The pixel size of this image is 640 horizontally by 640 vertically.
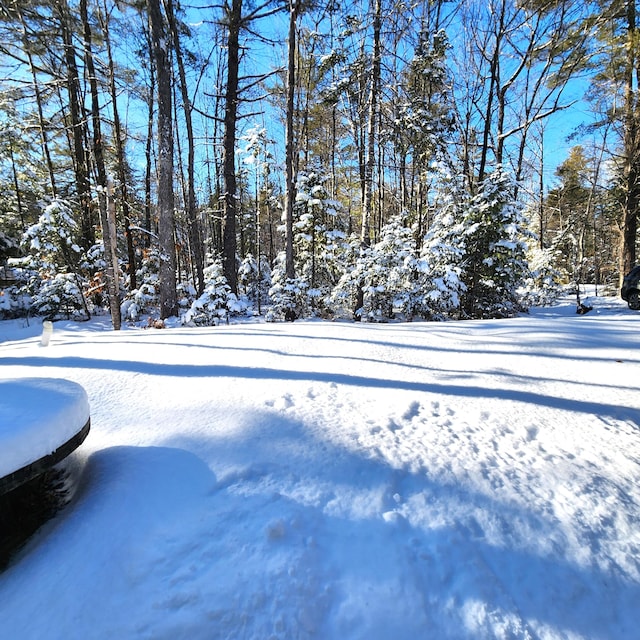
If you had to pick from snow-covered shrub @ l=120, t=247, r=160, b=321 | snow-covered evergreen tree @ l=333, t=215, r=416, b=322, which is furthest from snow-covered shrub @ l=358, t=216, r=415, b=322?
snow-covered shrub @ l=120, t=247, r=160, b=321

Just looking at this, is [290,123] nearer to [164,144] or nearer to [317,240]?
[164,144]

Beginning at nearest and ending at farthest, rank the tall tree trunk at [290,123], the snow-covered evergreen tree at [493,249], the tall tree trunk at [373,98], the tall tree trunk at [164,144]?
the tall tree trunk at [164,144] → the snow-covered evergreen tree at [493,249] → the tall tree trunk at [290,123] → the tall tree trunk at [373,98]

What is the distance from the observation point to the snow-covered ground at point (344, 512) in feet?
3.13

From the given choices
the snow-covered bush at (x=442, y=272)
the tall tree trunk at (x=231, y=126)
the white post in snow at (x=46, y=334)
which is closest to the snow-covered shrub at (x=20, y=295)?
the tall tree trunk at (x=231, y=126)

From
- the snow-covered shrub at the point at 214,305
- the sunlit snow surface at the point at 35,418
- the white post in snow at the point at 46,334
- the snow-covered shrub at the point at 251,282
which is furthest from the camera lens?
the snow-covered shrub at the point at 251,282

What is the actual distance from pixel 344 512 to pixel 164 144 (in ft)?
24.3

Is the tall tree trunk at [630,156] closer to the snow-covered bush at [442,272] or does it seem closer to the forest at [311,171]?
the forest at [311,171]

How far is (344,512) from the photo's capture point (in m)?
1.28

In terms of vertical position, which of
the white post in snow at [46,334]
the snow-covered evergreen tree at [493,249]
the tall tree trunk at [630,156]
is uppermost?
the tall tree trunk at [630,156]

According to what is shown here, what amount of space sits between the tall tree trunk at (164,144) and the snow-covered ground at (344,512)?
489 centimetres

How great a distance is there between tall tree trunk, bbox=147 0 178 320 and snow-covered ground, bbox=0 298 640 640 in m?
4.89

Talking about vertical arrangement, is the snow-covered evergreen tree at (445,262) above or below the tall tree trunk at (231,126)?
below

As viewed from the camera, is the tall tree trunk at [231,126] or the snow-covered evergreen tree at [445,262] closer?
the snow-covered evergreen tree at [445,262]

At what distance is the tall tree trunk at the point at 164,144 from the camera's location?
6125mm
